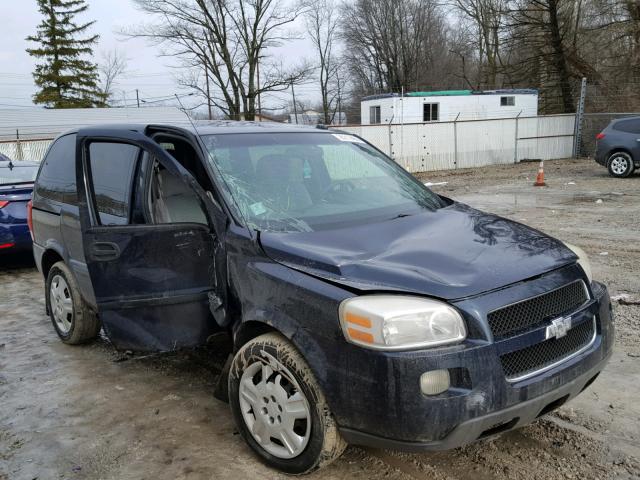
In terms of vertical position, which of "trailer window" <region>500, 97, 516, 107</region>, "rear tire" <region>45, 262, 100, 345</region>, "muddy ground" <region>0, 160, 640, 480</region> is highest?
"trailer window" <region>500, 97, 516, 107</region>

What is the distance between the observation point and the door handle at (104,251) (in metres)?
3.53

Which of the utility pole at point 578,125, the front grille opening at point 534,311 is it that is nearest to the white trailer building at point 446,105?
the utility pole at point 578,125

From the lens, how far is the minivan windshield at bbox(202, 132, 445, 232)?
3254mm

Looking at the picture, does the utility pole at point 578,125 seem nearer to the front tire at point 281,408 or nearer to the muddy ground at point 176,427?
the muddy ground at point 176,427

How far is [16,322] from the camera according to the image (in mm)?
5707

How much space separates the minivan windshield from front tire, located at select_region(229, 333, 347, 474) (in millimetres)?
708

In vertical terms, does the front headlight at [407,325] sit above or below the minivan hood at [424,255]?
below

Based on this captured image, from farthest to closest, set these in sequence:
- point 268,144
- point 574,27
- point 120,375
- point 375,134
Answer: point 574,27 → point 375,134 → point 120,375 → point 268,144

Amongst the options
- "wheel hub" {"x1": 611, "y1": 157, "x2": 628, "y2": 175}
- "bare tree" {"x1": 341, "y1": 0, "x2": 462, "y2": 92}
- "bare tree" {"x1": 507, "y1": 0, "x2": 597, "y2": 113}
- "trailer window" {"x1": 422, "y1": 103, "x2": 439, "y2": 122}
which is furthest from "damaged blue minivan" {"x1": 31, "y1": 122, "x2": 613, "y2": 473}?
"bare tree" {"x1": 341, "y1": 0, "x2": 462, "y2": 92}

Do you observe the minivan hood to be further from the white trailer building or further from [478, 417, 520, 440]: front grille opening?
the white trailer building

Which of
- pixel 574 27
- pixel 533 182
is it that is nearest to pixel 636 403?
pixel 533 182

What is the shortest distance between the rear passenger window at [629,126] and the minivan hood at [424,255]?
1463 cm

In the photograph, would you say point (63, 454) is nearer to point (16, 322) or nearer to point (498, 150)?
point (16, 322)

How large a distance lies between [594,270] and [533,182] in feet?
35.5
